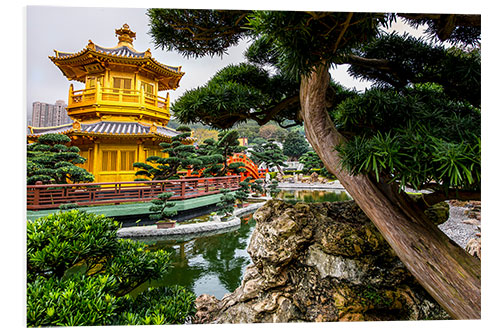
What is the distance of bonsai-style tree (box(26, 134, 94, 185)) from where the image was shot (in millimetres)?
2297

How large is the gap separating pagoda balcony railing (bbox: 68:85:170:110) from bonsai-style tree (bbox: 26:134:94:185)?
0.52 metres

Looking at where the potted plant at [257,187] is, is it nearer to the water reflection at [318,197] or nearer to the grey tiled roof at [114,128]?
the water reflection at [318,197]

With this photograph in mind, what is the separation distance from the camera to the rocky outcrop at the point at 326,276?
98 cm

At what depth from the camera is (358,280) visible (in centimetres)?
101

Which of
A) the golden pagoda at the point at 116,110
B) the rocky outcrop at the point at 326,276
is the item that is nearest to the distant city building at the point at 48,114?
the golden pagoda at the point at 116,110

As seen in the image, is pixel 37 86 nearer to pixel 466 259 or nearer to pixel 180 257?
pixel 180 257

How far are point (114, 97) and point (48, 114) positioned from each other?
4.59 ft

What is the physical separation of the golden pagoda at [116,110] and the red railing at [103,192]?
0.42m

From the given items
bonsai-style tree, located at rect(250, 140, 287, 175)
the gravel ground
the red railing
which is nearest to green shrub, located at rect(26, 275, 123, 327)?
the red railing

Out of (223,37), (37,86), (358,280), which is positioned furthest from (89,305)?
(37,86)

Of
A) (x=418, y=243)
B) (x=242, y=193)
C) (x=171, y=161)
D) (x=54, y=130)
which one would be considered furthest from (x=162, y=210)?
(x=418, y=243)

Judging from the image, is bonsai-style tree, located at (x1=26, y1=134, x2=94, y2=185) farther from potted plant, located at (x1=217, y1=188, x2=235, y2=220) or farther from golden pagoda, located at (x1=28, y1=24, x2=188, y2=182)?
potted plant, located at (x1=217, y1=188, x2=235, y2=220)

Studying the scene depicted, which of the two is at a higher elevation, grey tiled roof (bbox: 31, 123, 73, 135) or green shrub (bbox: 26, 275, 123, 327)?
grey tiled roof (bbox: 31, 123, 73, 135)

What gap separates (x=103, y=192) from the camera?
2703 millimetres
